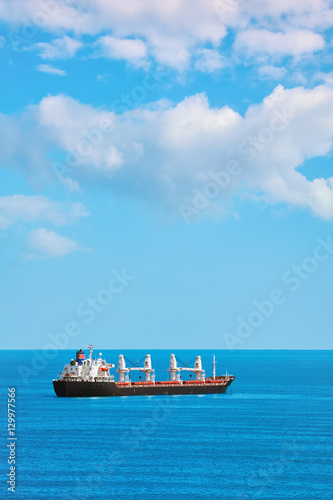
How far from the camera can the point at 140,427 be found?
325ft

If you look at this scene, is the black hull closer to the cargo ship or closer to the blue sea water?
the cargo ship

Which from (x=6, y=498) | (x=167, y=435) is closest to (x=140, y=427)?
(x=167, y=435)

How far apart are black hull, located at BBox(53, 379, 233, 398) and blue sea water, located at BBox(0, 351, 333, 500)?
409 cm

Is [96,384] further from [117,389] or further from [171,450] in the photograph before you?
[171,450]

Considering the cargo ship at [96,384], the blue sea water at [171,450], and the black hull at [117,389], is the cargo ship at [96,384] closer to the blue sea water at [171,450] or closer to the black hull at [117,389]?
the black hull at [117,389]

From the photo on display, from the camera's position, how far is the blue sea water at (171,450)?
2559 inches

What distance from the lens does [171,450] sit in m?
81.4

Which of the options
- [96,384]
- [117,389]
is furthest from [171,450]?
[117,389]

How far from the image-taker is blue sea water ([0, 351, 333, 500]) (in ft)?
213

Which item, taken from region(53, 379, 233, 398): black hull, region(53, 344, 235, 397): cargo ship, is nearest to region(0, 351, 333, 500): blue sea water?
region(53, 379, 233, 398): black hull

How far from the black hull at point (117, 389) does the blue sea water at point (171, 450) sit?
13.4 feet

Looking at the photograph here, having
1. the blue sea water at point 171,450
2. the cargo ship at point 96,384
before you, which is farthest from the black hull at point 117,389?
the blue sea water at point 171,450

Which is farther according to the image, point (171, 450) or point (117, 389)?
point (117, 389)

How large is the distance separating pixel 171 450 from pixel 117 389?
60025 mm
